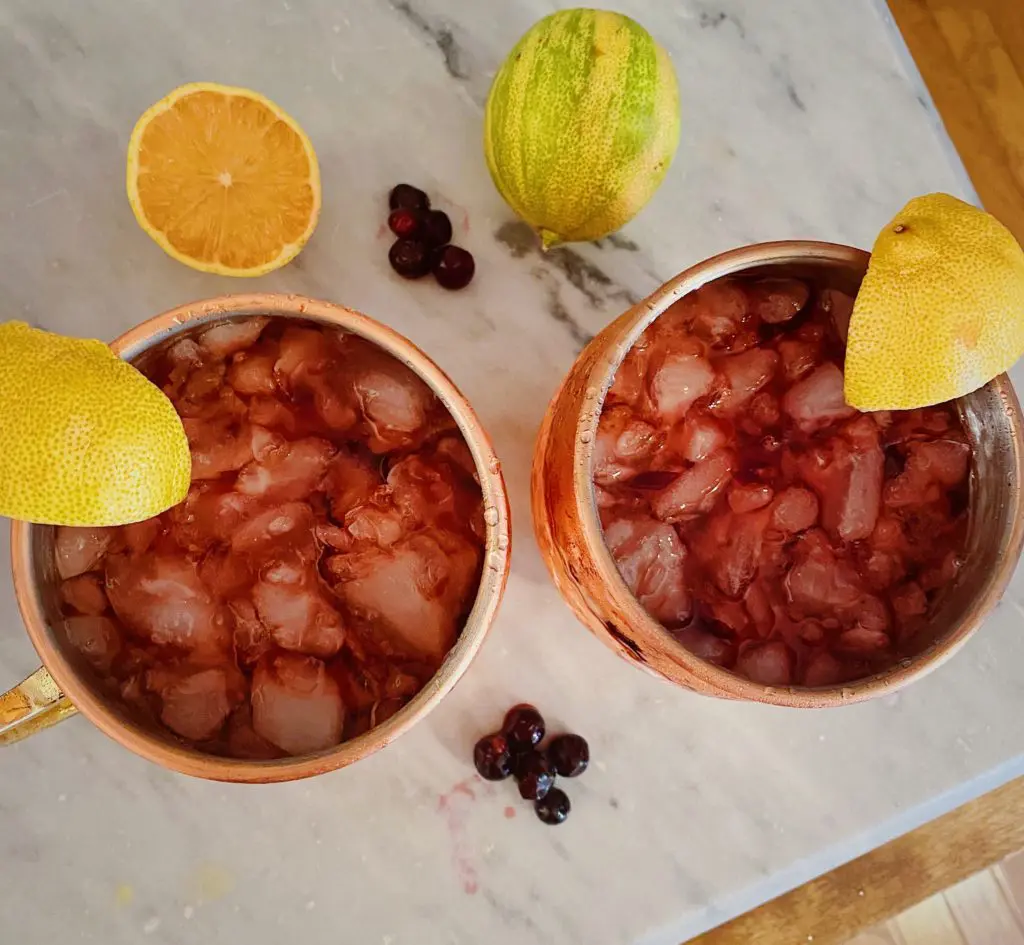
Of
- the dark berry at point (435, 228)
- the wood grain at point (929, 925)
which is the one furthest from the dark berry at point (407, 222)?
the wood grain at point (929, 925)

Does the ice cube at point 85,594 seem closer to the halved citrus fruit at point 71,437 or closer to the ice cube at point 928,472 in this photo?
the halved citrus fruit at point 71,437

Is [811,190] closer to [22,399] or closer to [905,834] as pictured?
[905,834]

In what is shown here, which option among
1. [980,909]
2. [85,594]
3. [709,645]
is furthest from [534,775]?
[980,909]

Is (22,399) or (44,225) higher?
(22,399)

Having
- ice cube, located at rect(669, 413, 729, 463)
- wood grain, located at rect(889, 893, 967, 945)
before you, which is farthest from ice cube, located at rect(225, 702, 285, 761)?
wood grain, located at rect(889, 893, 967, 945)

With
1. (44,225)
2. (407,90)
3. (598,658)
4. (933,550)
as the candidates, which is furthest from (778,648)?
(44,225)

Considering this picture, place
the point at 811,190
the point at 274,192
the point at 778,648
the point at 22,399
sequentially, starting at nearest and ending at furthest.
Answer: the point at 22,399 → the point at 778,648 → the point at 274,192 → the point at 811,190

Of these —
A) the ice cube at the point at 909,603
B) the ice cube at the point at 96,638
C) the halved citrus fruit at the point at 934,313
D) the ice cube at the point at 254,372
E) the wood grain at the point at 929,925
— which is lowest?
the wood grain at the point at 929,925
